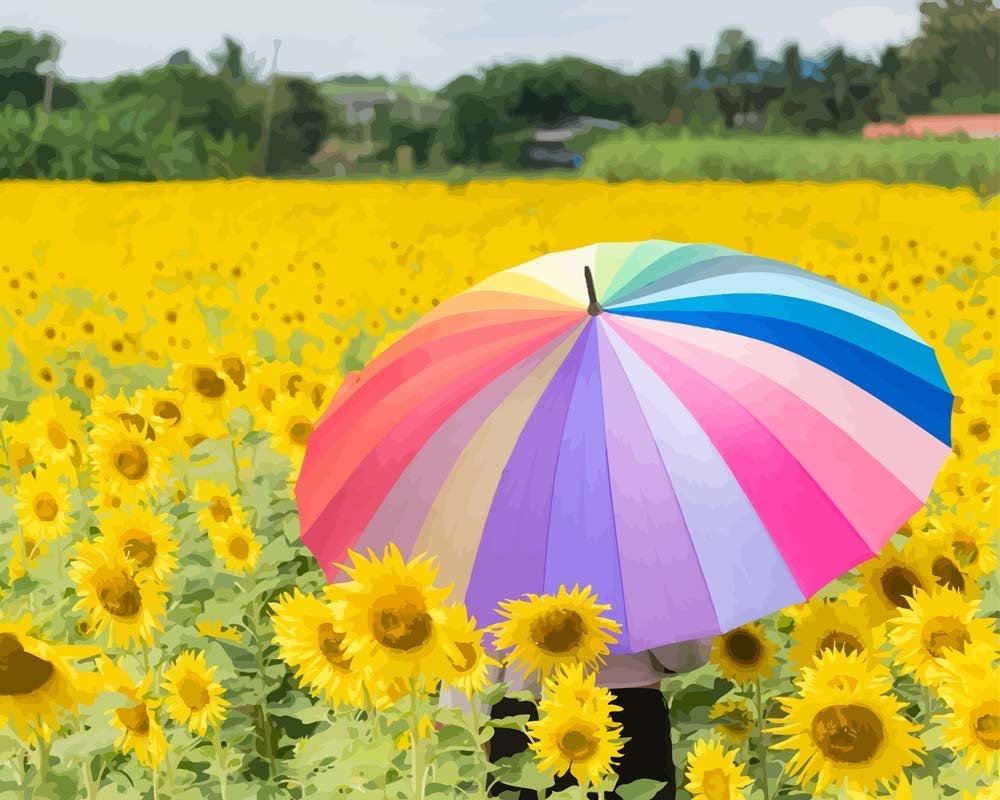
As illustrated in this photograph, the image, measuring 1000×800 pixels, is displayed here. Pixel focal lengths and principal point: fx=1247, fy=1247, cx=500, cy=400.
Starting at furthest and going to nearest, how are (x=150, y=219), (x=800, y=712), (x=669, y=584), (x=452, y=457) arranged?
(x=150, y=219), (x=452, y=457), (x=669, y=584), (x=800, y=712)

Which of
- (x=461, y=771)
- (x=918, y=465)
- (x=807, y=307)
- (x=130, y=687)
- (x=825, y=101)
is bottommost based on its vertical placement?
(x=461, y=771)

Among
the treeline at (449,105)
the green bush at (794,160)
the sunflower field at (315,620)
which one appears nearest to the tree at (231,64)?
the treeline at (449,105)

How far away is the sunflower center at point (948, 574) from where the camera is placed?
99.2 inches

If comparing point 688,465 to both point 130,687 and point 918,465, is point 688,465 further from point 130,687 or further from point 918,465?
point 130,687

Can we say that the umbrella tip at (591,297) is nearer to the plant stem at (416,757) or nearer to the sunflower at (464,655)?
the sunflower at (464,655)

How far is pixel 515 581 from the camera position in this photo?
228 cm

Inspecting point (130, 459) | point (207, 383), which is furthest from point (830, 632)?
point (207, 383)

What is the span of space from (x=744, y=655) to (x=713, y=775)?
0.63 m

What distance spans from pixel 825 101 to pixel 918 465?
4393 cm

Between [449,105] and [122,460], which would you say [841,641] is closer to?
[122,460]

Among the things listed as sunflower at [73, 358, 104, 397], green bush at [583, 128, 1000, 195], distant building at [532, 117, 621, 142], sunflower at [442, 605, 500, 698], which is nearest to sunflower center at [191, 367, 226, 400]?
sunflower at [73, 358, 104, 397]

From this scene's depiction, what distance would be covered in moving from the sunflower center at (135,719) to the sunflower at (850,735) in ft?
3.27

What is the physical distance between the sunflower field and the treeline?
1688 centimetres

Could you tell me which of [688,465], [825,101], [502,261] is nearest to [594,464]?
[688,465]
